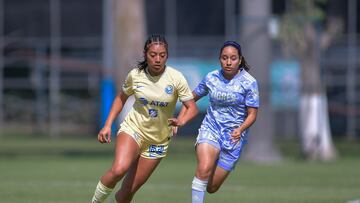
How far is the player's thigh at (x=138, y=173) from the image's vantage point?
446 inches

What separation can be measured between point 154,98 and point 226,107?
1.00 metres

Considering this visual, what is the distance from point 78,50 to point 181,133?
5.64m

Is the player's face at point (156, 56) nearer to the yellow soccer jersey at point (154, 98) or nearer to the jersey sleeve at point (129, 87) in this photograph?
the yellow soccer jersey at point (154, 98)

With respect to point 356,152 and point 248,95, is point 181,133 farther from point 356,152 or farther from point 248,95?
point 248,95

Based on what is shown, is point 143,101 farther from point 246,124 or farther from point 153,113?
point 246,124

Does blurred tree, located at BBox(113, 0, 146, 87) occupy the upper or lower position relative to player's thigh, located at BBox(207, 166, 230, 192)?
upper

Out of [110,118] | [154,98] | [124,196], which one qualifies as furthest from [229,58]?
[124,196]

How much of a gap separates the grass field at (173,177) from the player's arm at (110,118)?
323 centimetres

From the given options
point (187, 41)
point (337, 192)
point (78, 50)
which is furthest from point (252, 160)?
point (78, 50)

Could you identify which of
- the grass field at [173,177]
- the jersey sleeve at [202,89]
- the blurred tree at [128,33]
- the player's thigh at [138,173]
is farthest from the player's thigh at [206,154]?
the blurred tree at [128,33]

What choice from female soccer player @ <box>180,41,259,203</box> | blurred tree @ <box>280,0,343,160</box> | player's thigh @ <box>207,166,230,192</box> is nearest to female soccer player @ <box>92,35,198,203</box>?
female soccer player @ <box>180,41,259,203</box>

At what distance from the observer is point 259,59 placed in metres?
27.3

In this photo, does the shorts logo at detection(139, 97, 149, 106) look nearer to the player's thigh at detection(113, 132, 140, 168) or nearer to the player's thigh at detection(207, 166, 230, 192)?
the player's thigh at detection(113, 132, 140, 168)

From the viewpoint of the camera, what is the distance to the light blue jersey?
1166 cm
